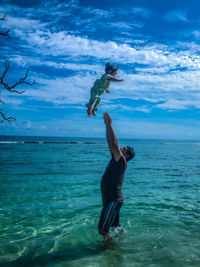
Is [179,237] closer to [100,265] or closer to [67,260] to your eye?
[100,265]

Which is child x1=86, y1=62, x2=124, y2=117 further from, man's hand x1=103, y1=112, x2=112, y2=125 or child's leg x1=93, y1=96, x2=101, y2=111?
man's hand x1=103, y1=112, x2=112, y2=125

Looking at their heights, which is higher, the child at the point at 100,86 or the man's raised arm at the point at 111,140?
the child at the point at 100,86

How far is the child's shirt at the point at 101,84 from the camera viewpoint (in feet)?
14.8

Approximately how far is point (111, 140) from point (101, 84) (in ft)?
3.98

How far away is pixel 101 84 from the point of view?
4547mm

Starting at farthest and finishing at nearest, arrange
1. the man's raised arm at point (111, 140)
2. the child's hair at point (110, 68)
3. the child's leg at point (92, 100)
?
the child's leg at point (92, 100)
the child's hair at point (110, 68)
the man's raised arm at point (111, 140)

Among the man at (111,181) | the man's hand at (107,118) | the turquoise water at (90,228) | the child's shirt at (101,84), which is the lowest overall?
the turquoise water at (90,228)

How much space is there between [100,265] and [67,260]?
67cm

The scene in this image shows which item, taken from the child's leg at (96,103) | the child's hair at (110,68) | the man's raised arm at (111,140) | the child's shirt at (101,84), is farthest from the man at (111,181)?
the child's hair at (110,68)

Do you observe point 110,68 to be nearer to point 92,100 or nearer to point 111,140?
point 92,100

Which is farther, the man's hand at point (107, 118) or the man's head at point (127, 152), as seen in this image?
the man's head at point (127, 152)

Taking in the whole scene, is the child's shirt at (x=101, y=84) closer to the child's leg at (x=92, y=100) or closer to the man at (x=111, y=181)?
the child's leg at (x=92, y=100)

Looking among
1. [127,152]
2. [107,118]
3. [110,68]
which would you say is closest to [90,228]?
[127,152]

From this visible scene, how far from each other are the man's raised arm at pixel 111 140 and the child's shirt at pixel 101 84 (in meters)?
0.63
